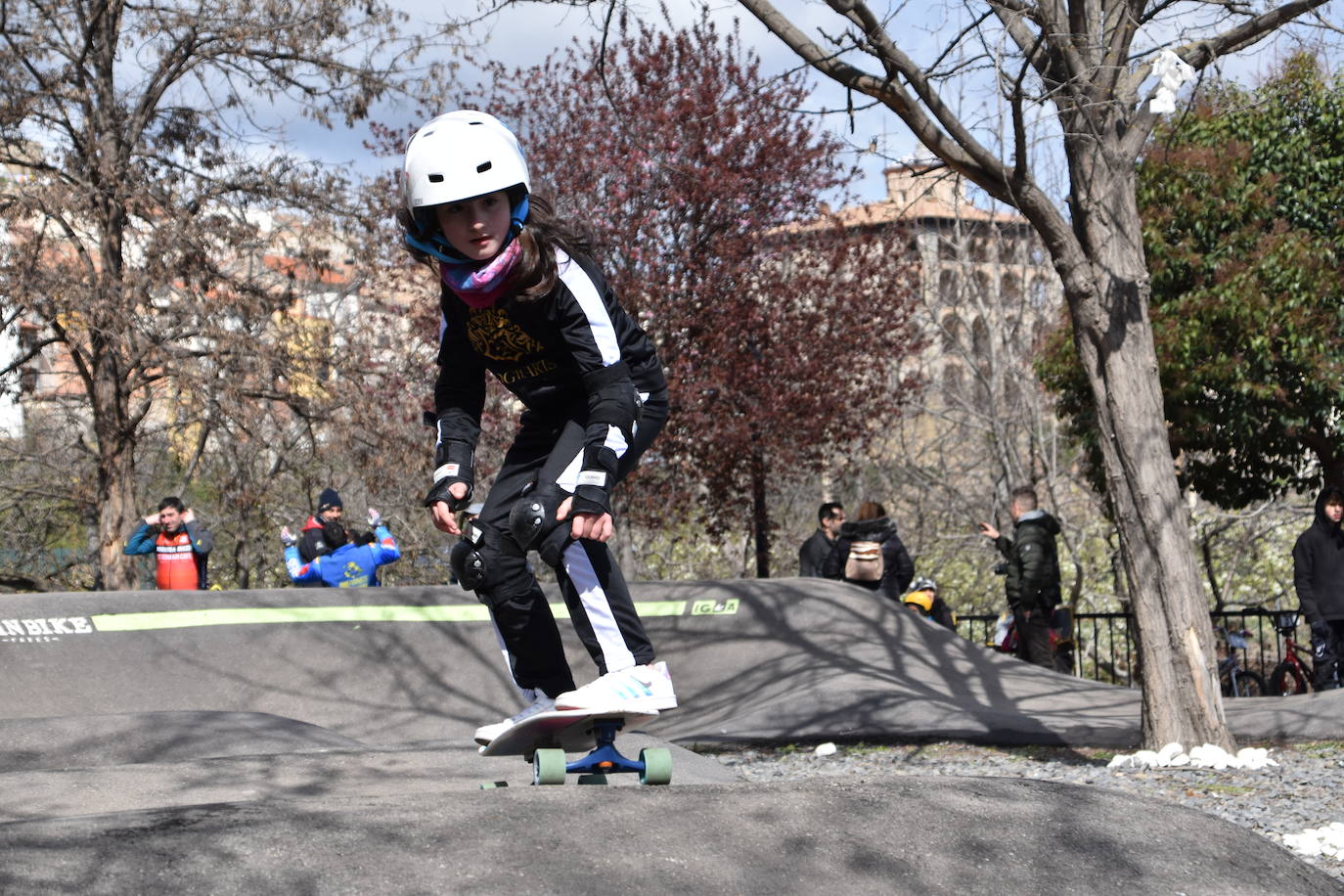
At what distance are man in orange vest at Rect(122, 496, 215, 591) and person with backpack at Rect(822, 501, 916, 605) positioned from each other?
546 centimetres

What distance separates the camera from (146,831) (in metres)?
2.77

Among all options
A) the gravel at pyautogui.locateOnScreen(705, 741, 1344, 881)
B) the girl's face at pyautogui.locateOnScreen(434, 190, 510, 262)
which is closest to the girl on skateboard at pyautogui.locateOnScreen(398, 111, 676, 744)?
the girl's face at pyautogui.locateOnScreen(434, 190, 510, 262)

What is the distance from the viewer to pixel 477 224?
3.81 metres

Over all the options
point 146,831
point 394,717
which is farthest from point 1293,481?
point 146,831

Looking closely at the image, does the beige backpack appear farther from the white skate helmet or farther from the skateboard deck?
the white skate helmet

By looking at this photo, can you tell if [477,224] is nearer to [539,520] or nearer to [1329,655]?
[539,520]

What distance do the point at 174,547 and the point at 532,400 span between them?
7.80m

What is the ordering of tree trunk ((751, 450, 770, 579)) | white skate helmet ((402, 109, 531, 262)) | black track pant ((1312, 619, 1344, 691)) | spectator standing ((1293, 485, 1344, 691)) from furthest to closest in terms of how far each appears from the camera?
1. tree trunk ((751, 450, 770, 579))
2. black track pant ((1312, 619, 1344, 691))
3. spectator standing ((1293, 485, 1344, 691))
4. white skate helmet ((402, 109, 531, 262))

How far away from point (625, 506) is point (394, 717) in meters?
6.41

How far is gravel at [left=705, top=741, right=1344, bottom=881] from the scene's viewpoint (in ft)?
17.1

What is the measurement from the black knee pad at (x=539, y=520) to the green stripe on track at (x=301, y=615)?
18.7 feet

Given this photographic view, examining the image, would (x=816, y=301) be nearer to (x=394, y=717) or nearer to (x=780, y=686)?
(x=780, y=686)

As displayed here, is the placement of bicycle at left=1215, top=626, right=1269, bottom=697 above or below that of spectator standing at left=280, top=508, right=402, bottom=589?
below

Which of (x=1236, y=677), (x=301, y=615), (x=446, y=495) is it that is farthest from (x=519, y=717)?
(x=1236, y=677)
